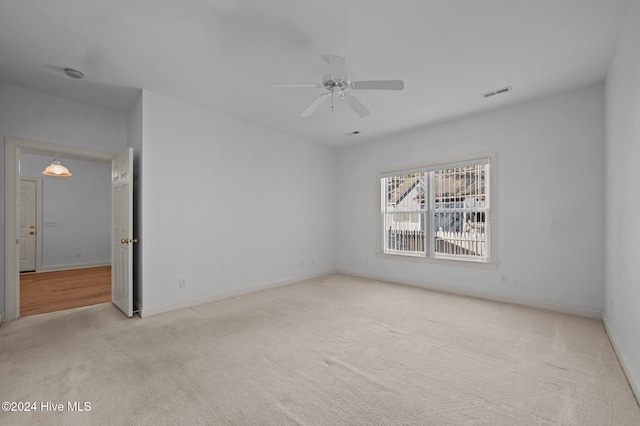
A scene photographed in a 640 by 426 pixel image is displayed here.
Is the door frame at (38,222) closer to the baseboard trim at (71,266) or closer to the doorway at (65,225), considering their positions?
the doorway at (65,225)

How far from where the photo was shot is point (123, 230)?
12.1 ft

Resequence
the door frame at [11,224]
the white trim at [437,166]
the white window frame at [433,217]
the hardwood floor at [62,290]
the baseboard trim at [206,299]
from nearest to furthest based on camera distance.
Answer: the door frame at [11,224]
the baseboard trim at [206,299]
the hardwood floor at [62,290]
the white window frame at [433,217]
the white trim at [437,166]

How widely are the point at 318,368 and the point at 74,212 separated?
762 cm

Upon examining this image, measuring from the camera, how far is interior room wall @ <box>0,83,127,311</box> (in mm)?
3373

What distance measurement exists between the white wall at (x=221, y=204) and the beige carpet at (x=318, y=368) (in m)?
0.70

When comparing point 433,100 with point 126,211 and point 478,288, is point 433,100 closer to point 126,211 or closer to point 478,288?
point 478,288

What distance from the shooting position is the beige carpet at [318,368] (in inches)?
71.3

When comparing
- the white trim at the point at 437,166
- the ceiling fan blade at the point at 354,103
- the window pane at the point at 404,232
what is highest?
the ceiling fan blade at the point at 354,103

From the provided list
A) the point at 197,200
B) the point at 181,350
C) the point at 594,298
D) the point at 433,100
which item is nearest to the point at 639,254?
the point at 594,298

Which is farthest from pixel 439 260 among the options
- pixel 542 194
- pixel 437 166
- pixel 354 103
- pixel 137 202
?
pixel 137 202

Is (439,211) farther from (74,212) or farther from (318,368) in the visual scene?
(74,212)

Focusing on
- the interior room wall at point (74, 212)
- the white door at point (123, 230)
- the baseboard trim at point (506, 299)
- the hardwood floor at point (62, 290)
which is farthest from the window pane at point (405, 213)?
the interior room wall at point (74, 212)

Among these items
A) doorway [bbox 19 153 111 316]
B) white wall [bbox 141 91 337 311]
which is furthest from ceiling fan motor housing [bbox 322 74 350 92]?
doorway [bbox 19 153 111 316]

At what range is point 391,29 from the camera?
7.94ft
